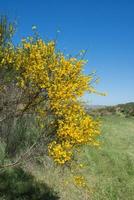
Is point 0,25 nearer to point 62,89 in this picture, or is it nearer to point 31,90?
point 31,90

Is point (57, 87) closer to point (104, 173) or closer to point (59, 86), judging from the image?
point (59, 86)

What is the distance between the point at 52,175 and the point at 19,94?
591cm

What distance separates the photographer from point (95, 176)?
20.4m

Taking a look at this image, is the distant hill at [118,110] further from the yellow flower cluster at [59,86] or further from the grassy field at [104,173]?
the yellow flower cluster at [59,86]

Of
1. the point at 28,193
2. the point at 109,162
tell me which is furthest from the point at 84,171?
the point at 28,193

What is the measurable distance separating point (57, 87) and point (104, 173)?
11.5 metres

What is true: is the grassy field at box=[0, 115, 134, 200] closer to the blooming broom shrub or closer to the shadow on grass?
the shadow on grass

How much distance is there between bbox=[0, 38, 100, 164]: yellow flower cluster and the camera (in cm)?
1062

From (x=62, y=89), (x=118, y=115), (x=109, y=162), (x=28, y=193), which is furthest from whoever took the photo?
(x=118, y=115)

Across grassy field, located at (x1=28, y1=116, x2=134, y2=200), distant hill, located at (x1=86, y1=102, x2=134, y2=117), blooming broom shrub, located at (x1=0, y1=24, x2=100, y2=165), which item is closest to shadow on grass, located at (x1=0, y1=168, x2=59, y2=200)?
grassy field, located at (x1=28, y1=116, x2=134, y2=200)

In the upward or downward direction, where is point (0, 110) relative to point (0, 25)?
downward

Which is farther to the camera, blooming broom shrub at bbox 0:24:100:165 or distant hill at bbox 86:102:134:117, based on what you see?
distant hill at bbox 86:102:134:117

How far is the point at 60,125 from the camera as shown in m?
11.1

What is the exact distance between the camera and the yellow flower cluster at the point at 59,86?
10.6 m
